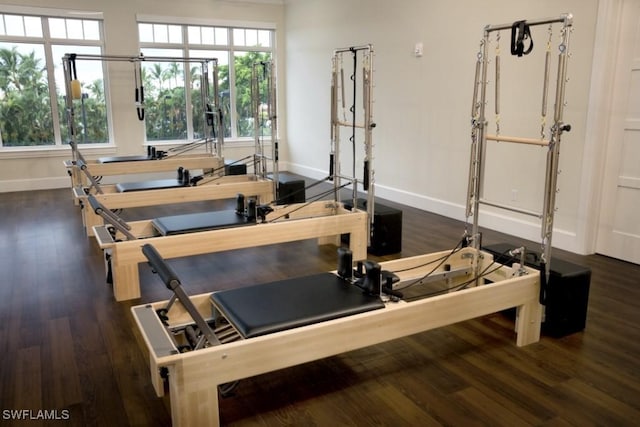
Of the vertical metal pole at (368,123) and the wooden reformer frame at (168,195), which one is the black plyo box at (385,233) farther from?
the wooden reformer frame at (168,195)

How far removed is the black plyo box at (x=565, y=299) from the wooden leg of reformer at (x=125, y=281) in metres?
2.36

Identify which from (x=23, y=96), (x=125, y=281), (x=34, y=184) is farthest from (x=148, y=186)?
(x=23, y=96)

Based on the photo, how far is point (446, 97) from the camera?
5410mm

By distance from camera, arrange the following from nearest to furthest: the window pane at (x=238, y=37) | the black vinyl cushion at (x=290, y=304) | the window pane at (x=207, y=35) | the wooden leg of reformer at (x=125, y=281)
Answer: the black vinyl cushion at (x=290, y=304) < the wooden leg of reformer at (x=125, y=281) < the window pane at (x=207, y=35) < the window pane at (x=238, y=37)

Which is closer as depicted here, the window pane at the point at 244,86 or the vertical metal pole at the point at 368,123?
the vertical metal pole at the point at 368,123

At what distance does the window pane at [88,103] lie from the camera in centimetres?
730

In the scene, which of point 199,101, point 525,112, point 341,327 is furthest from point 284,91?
point 341,327

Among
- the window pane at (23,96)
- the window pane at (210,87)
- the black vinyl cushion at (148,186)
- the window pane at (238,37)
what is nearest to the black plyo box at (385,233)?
the black vinyl cushion at (148,186)

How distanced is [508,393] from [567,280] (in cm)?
76

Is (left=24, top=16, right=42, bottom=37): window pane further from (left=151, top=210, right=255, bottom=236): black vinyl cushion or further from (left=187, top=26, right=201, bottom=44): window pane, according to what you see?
(left=151, top=210, right=255, bottom=236): black vinyl cushion

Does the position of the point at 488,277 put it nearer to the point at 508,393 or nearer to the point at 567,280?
the point at 567,280

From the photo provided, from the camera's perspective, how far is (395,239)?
430 centimetres

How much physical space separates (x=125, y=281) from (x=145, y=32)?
17.9 feet

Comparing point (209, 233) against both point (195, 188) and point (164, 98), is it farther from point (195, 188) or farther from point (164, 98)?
point (164, 98)
